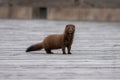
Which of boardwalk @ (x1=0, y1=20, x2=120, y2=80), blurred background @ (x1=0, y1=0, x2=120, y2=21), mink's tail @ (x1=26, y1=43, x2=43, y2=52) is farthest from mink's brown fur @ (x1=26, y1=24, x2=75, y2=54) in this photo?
blurred background @ (x1=0, y1=0, x2=120, y2=21)

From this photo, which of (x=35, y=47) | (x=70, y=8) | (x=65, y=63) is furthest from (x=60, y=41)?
(x=70, y=8)

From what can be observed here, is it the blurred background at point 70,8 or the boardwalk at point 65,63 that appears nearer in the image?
the boardwalk at point 65,63

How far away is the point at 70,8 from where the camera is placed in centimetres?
1463

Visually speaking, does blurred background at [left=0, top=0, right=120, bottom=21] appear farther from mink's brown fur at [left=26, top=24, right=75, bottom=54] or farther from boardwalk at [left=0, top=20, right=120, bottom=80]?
mink's brown fur at [left=26, top=24, right=75, bottom=54]

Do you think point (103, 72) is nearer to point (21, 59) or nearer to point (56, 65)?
point (56, 65)

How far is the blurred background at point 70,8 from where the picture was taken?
14.5 m

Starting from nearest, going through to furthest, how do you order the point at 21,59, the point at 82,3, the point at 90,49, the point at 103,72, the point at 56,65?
the point at 103,72, the point at 56,65, the point at 21,59, the point at 90,49, the point at 82,3

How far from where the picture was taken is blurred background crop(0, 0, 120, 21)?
47.6 ft

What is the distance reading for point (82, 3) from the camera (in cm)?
1456

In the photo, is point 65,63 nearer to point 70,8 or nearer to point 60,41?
point 60,41

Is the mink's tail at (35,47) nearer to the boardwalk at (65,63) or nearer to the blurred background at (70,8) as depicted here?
the boardwalk at (65,63)

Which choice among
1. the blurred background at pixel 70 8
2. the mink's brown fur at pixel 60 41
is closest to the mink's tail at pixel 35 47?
the mink's brown fur at pixel 60 41

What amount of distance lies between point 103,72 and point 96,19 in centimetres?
989

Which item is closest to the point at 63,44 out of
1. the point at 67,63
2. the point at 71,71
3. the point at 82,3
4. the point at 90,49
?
the point at 90,49
